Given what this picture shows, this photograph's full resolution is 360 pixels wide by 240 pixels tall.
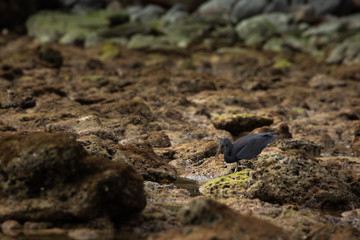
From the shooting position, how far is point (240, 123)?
38.1 feet

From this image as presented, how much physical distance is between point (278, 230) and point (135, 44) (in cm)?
2333

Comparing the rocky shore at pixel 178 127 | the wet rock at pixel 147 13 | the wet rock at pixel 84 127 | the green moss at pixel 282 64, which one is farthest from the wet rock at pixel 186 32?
the wet rock at pixel 84 127

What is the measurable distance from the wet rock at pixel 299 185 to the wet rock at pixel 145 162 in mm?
1843

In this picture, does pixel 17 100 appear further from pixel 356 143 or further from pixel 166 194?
pixel 356 143

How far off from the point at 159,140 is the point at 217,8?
2804 centimetres

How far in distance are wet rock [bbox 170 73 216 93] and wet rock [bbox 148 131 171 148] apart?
6.03m

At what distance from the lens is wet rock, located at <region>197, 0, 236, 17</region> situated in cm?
3553

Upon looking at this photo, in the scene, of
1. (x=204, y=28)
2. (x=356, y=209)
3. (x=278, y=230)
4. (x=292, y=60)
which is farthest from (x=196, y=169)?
(x=204, y=28)

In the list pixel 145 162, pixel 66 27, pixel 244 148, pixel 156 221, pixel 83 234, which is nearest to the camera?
pixel 83 234

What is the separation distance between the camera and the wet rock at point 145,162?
25.2ft

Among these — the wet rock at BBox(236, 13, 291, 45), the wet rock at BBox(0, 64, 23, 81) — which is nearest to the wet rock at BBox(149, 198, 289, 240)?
the wet rock at BBox(0, 64, 23, 81)

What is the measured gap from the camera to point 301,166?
675cm

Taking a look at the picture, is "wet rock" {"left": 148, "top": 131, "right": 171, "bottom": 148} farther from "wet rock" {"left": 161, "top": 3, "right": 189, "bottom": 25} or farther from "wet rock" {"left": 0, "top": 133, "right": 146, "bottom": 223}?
"wet rock" {"left": 161, "top": 3, "right": 189, "bottom": 25}

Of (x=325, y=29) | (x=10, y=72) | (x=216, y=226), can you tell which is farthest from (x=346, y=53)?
(x=216, y=226)
